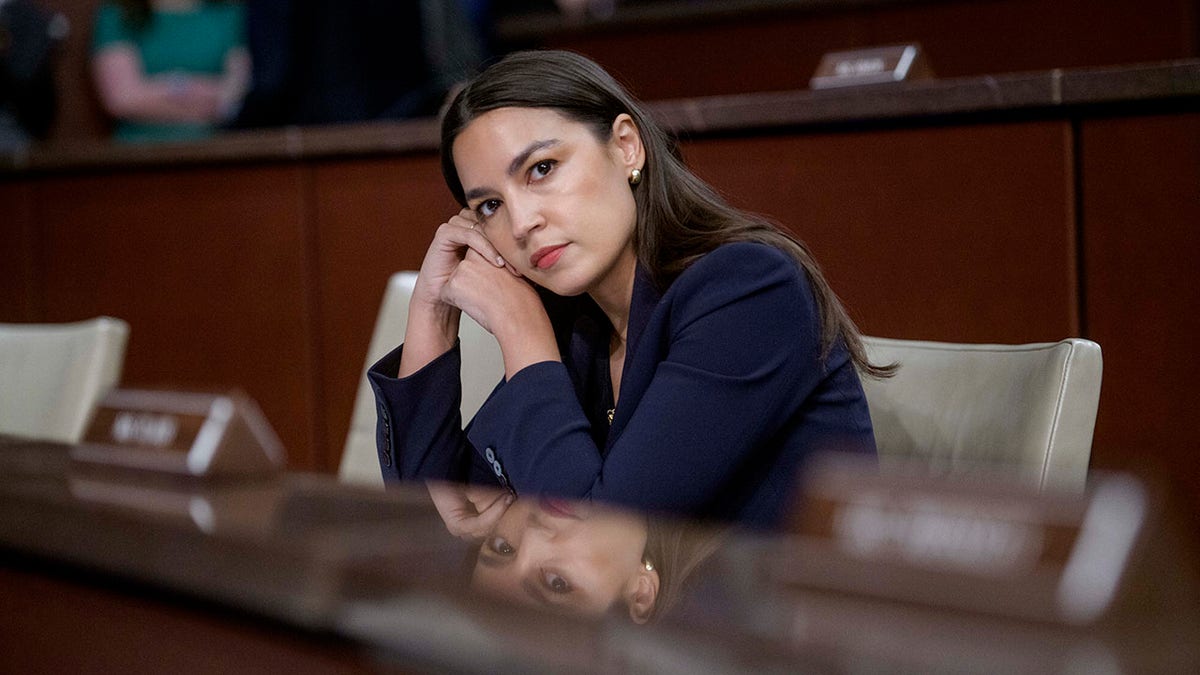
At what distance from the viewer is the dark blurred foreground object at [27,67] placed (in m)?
3.23

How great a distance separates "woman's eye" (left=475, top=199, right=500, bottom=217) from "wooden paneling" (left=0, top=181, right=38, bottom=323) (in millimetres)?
1785

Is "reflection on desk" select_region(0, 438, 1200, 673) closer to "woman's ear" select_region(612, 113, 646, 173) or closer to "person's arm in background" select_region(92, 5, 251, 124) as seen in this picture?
"woman's ear" select_region(612, 113, 646, 173)

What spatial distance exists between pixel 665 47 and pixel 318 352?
1265mm

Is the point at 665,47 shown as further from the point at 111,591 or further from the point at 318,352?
the point at 111,591

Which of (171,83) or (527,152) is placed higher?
(171,83)

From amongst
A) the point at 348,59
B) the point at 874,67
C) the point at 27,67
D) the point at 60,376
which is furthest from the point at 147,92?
the point at 874,67

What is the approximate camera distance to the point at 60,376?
1640 millimetres

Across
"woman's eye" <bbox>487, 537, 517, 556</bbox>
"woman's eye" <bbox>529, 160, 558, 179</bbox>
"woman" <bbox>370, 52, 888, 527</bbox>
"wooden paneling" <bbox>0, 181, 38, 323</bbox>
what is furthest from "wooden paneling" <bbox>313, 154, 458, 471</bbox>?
"woman's eye" <bbox>487, 537, 517, 556</bbox>

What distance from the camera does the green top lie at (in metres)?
3.03

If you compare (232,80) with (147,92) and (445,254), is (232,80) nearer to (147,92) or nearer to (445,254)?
(147,92)

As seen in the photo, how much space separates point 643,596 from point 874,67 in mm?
1570

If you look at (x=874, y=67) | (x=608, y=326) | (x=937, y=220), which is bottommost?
(x=608, y=326)

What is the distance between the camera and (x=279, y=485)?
584mm

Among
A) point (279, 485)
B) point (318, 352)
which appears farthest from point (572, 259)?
point (318, 352)
